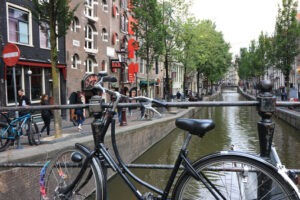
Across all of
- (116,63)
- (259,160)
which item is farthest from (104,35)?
(259,160)

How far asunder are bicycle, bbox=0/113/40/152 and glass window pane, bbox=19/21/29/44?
654 centimetres

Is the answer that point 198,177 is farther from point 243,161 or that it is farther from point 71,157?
point 71,157

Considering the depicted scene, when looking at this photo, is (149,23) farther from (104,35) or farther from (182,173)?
(182,173)

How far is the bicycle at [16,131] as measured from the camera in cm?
682

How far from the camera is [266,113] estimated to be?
1.96 meters

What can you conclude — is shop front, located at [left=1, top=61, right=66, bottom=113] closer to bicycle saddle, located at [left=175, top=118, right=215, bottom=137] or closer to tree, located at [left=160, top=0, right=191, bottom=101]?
tree, located at [left=160, top=0, right=191, bottom=101]

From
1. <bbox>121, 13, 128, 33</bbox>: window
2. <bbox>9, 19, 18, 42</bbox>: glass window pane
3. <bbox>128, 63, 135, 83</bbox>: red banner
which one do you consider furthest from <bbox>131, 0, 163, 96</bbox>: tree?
<bbox>9, 19, 18, 42</bbox>: glass window pane

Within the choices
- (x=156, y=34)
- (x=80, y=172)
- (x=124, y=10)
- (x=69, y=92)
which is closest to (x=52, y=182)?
(x=80, y=172)

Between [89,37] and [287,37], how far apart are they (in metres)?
17.5

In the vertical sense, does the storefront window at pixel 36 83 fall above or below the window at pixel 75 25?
below

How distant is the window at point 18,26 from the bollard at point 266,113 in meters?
12.7

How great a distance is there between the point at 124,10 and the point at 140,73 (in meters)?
6.95

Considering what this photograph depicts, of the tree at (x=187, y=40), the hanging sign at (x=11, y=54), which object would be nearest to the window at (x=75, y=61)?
the tree at (x=187, y=40)

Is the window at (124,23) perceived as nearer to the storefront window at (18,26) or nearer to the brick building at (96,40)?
the brick building at (96,40)
